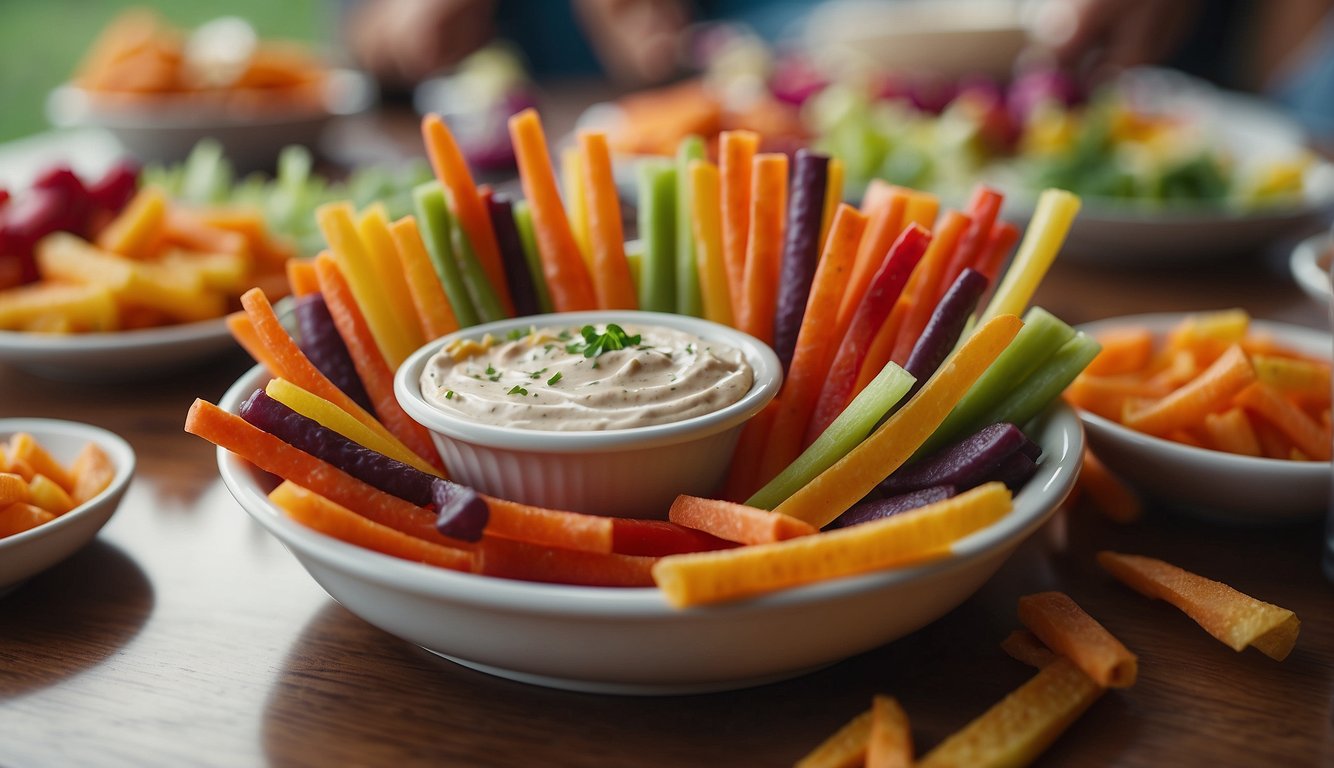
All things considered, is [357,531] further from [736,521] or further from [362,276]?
[362,276]

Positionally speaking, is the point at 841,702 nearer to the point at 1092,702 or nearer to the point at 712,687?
the point at 712,687

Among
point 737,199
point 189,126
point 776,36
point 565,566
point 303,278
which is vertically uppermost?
point 737,199

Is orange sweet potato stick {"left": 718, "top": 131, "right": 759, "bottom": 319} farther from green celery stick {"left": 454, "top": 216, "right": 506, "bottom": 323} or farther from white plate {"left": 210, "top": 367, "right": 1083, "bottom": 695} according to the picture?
white plate {"left": 210, "top": 367, "right": 1083, "bottom": 695}

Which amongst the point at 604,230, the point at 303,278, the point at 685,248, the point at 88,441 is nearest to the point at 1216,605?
the point at 685,248

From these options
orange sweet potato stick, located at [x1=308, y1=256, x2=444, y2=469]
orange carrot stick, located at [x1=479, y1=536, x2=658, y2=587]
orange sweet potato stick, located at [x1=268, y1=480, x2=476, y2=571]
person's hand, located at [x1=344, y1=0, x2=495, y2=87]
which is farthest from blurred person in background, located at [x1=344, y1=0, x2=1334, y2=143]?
orange sweet potato stick, located at [x1=268, y1=480, x2=476, y2=571]

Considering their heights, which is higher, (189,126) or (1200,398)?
(1200,398)
